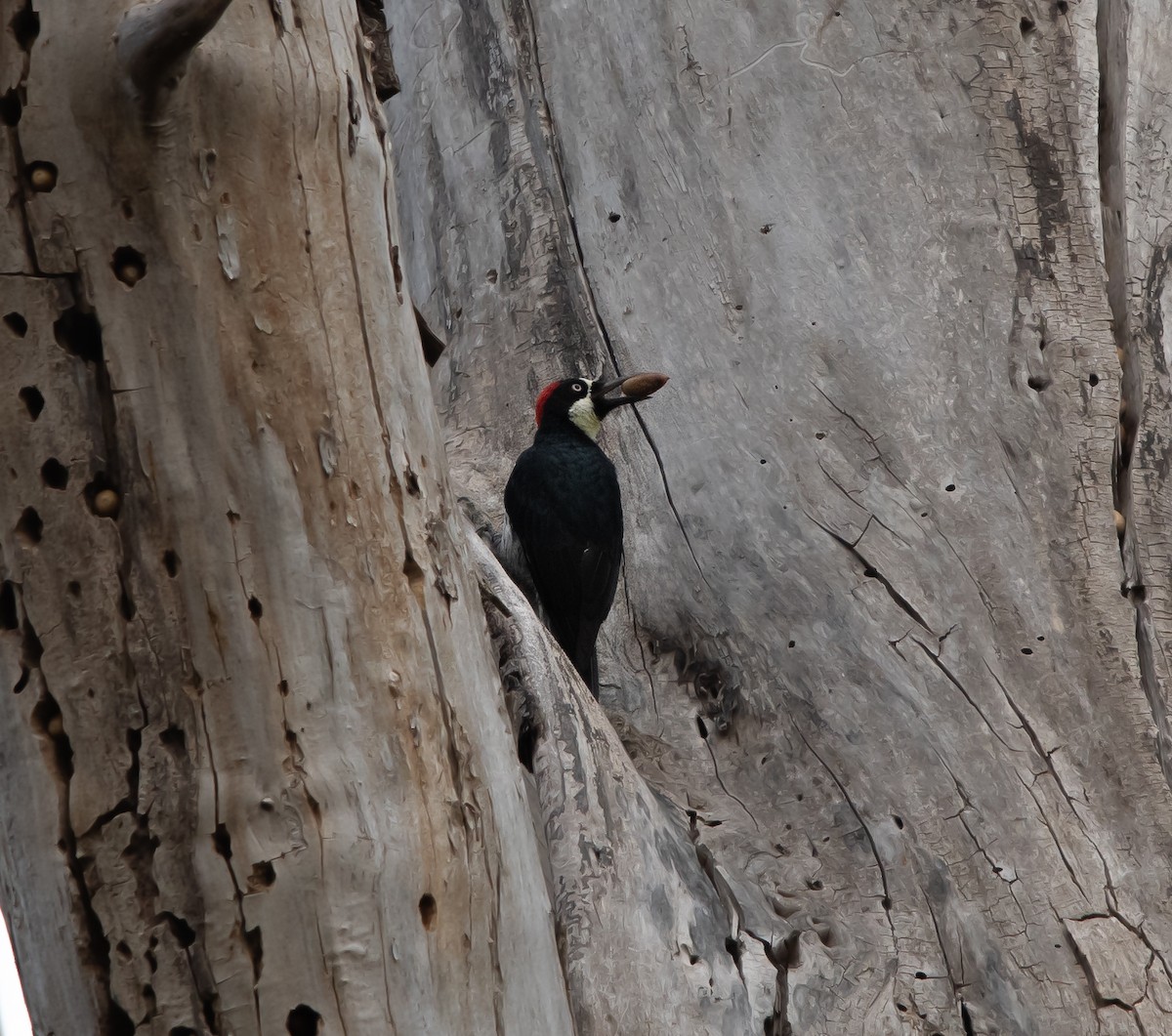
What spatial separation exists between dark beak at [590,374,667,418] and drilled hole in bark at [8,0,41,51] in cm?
137

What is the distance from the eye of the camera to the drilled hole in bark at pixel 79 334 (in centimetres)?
134

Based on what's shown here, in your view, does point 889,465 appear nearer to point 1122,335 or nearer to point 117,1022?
point 1122,335

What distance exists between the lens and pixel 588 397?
9.09 ft

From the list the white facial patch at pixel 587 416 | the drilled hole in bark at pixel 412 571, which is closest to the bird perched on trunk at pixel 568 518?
the white facial patch at pixel 587 416

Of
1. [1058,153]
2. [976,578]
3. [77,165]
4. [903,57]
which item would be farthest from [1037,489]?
[77,165]

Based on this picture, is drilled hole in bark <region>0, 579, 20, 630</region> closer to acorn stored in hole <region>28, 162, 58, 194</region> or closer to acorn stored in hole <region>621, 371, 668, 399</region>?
acorn stored in hole <region>28, 162, 58, 194</region>

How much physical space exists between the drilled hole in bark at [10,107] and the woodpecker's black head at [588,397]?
1.36 m

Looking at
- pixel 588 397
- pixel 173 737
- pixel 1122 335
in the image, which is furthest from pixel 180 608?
pixel 1122 335

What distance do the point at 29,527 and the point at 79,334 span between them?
0.21m

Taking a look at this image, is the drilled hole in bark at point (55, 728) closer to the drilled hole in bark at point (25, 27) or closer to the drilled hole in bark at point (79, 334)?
the drilled hole in bark at point (79, 334)

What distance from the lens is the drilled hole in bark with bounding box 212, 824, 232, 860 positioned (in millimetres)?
1333

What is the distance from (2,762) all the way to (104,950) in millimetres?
228

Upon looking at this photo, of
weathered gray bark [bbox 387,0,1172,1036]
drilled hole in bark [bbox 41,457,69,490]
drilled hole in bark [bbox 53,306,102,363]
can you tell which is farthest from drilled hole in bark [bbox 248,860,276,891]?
weathered gray bark [bbox 387,0,1172,1036]

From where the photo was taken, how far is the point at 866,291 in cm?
239
